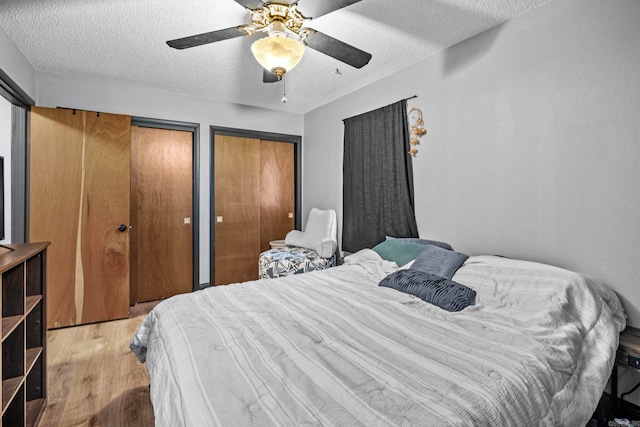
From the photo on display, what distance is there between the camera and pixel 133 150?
13.1ft

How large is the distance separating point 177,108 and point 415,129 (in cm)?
285

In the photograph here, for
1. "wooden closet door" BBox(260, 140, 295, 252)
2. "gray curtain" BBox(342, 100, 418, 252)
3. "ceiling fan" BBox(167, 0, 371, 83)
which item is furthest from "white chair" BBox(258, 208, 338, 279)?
"ceiling fan" BBox(167, 0, 371, 83)

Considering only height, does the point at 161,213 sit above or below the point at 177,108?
below

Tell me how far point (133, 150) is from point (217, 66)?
63.6 inches

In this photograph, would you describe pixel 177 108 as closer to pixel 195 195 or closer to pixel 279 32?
pixel 195 195

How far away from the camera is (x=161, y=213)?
4160 mm

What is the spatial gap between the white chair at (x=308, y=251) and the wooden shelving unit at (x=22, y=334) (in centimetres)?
209

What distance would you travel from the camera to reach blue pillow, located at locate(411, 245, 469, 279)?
2.33 m

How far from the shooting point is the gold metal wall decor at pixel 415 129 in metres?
3.11

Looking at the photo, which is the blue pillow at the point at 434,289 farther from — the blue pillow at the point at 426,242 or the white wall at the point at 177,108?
the white wall at the point at 177,108

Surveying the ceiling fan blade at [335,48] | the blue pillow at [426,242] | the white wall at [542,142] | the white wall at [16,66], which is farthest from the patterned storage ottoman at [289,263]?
the white wall at [16,66]

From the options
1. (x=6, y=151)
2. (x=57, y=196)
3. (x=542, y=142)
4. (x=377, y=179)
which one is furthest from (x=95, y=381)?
(x=542, y=142)

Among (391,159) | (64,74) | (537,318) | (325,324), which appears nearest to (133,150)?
(64,74)

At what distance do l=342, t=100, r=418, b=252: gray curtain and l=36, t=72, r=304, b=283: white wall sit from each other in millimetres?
1359
